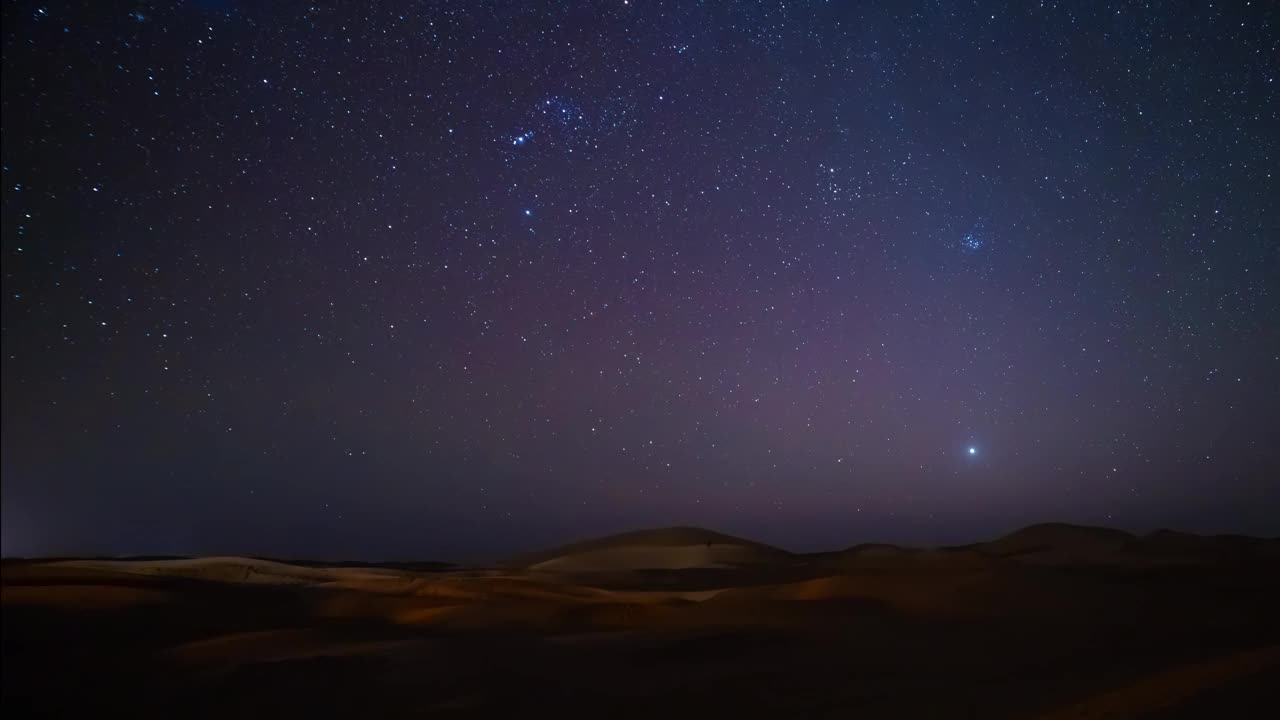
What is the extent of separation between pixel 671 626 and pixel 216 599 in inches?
486

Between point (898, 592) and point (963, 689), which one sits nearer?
point (963, 689)

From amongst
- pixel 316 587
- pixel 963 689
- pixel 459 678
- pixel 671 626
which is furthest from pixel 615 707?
pixel 316 587

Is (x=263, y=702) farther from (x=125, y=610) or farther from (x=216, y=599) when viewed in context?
(x=216, y=599)

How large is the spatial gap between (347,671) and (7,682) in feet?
15.2

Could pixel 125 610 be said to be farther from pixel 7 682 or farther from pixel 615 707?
pixel 615 707

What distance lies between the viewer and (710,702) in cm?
835

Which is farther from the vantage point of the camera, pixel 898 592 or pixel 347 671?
pixel 898 592

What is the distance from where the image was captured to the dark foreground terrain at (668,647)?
27.1 ft

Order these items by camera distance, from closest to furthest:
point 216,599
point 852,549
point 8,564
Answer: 1. point 216,599
2. point 8,564
3. point 852,549

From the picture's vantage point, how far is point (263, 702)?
8.84 metres

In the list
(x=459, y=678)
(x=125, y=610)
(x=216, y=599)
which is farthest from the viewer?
(x=216, y=599)

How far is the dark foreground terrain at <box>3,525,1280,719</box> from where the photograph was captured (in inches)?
326

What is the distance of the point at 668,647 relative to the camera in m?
11.6

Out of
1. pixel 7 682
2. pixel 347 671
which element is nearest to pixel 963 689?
pixel 347 671
